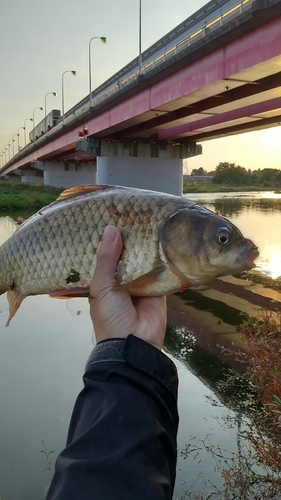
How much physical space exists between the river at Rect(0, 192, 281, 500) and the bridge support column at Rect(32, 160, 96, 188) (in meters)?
46.5

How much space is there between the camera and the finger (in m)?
2.35

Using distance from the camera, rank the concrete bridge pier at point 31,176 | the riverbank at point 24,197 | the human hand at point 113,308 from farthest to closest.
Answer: the concrete bridge pier at point 31,176
the riverbank at point 24,197
the human hand at point 113,308

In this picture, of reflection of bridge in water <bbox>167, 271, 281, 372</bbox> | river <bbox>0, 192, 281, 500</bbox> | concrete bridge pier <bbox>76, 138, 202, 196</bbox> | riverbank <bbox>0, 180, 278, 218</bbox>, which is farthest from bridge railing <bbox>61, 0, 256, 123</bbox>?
riverbank <bbox>0, 180, 278, 218</bbox>

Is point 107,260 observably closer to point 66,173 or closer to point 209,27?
point 209,27

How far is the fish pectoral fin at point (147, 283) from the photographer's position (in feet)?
7.64

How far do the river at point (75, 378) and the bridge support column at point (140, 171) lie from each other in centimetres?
1750

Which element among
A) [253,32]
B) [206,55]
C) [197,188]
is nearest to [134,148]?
[206,55]

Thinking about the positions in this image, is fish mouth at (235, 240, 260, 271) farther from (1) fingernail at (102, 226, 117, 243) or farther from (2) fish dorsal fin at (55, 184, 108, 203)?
(2) fish dorsal fin at (55, 184, 108, 203)

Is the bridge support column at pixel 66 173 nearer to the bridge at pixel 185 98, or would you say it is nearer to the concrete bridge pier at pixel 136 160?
the bridge at pixel 185 98

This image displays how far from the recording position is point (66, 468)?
1471 mm

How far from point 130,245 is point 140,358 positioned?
0.75 m

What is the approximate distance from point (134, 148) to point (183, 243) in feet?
85.8

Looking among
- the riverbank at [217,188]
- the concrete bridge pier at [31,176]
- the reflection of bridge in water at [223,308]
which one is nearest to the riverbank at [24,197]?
the concrete bridge pier at [31,176]

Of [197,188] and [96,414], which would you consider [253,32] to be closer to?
[96,414]
